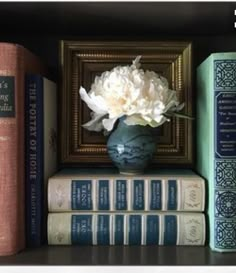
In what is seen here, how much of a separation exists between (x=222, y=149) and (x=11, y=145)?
0.76 ft

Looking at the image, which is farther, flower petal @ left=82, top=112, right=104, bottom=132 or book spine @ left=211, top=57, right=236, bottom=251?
flower petal @ left=82, top=112, right=104, bottom=132

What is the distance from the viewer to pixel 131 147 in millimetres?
616

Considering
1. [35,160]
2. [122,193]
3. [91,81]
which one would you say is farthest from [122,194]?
[91,81]

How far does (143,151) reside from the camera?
2.03 ft

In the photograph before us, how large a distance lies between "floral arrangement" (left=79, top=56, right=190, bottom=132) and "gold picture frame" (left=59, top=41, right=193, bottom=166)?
10 centimetres

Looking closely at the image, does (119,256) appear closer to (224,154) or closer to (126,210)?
(126,210)

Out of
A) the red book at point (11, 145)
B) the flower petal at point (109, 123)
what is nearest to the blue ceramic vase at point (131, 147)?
the flower petal at point (109, 123)

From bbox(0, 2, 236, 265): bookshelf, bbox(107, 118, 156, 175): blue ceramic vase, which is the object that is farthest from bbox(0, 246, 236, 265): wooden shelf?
bbox(107, 118, 156, 175): blue ceramic vase

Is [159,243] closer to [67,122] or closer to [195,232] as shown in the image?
[195,232]

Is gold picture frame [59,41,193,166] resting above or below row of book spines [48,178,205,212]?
above

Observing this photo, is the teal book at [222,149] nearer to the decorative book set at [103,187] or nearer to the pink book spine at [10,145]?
the decorative book set at [103,187]

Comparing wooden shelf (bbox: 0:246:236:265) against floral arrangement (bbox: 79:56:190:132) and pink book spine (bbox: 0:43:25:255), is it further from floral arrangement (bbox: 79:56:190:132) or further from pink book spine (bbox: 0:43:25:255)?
floral arrangement (bbox: 79:56:190:132)

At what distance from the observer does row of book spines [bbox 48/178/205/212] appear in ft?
1.88

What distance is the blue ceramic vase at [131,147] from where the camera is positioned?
0.62 m
